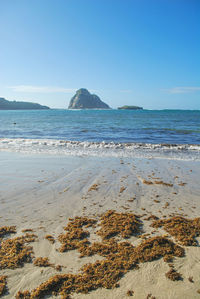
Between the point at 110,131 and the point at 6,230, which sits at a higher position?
the point at 110,131

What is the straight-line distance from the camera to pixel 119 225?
4.37 m

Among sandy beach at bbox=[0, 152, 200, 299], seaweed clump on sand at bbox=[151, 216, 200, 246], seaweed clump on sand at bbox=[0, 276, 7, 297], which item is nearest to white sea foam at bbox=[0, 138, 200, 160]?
sandy beach at bbox=[0, 152, 200, 299]

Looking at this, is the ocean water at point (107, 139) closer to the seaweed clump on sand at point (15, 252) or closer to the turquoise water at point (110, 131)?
the turquoise water at point (110, 131)

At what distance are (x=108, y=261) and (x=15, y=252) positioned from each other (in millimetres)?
1703

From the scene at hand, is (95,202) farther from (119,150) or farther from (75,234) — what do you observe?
(119,150)

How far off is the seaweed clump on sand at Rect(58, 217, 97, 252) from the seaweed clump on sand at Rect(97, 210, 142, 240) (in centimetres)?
31

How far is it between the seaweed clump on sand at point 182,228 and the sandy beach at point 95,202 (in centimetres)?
14

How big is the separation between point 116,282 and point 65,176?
5.53 meters

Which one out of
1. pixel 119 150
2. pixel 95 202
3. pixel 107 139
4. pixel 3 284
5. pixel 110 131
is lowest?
pixel 3 284

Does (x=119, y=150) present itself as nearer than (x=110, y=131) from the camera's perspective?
Yes

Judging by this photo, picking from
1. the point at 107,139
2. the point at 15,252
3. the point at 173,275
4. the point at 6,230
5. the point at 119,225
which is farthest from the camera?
the point at 107,139

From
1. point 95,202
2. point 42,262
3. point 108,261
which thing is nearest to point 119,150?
point 95,202

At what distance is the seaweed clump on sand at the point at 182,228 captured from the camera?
3861 mm

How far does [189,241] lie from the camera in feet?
12.5
